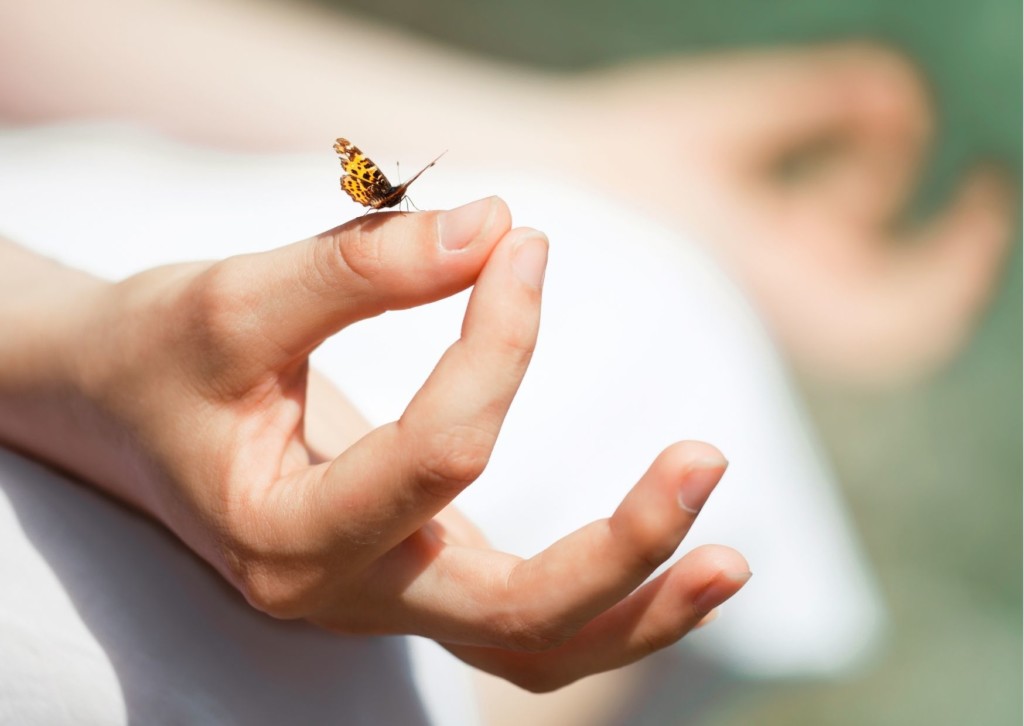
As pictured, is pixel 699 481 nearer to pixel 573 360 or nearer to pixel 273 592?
pixel 273 592

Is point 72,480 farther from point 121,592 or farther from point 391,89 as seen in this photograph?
point 391,89

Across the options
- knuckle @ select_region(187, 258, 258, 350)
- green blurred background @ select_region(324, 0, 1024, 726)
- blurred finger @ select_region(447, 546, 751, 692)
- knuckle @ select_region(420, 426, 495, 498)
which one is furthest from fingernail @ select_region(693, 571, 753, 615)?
green blurred background @ select_region(324, 0, 1024, 726)

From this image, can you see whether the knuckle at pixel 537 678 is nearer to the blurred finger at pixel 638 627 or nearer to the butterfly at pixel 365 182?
the blurred finger at pixel 638 627

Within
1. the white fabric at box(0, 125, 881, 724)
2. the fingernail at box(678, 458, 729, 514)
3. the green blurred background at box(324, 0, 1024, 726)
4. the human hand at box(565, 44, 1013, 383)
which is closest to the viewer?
the fingernail at box(678, 458, 729, 514)

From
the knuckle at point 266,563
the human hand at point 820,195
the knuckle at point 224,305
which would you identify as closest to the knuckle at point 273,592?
the knuckle at point 266,563

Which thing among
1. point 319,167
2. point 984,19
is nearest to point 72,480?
point 319,167

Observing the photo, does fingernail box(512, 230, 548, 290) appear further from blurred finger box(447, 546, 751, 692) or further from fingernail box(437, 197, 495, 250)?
blurred finger box(447, 546, 751, 692)

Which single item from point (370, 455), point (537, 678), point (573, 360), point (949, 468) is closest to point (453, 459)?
point (370, 455)
